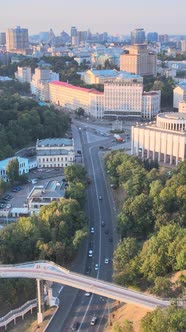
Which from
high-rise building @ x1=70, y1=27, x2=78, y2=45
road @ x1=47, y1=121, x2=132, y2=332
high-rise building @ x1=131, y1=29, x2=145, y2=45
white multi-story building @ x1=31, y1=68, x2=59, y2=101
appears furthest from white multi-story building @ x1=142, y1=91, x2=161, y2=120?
high-rise building @ x1=70, y1=27, x2=78, y2=45

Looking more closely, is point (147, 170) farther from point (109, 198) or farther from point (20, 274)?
point (20, 274)

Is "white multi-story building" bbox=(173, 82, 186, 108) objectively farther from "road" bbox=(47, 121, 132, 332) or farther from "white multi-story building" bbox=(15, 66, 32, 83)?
"white multi-story building" bbox=(15, 66, 32, 83)

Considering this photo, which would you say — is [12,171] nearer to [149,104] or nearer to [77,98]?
[149,104]

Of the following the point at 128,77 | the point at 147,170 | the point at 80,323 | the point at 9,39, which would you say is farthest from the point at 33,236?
the point at 9,39

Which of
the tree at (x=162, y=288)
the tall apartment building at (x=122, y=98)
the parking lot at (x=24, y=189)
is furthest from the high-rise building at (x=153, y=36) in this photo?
the tree at (x=162, y=288)

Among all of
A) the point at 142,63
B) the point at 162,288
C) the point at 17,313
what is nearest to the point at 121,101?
the point at 142,63

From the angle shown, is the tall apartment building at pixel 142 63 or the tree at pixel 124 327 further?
the tall apartment building at pixel 142 63

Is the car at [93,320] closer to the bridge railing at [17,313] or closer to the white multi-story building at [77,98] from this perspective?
the bridge railing at [17,313]
